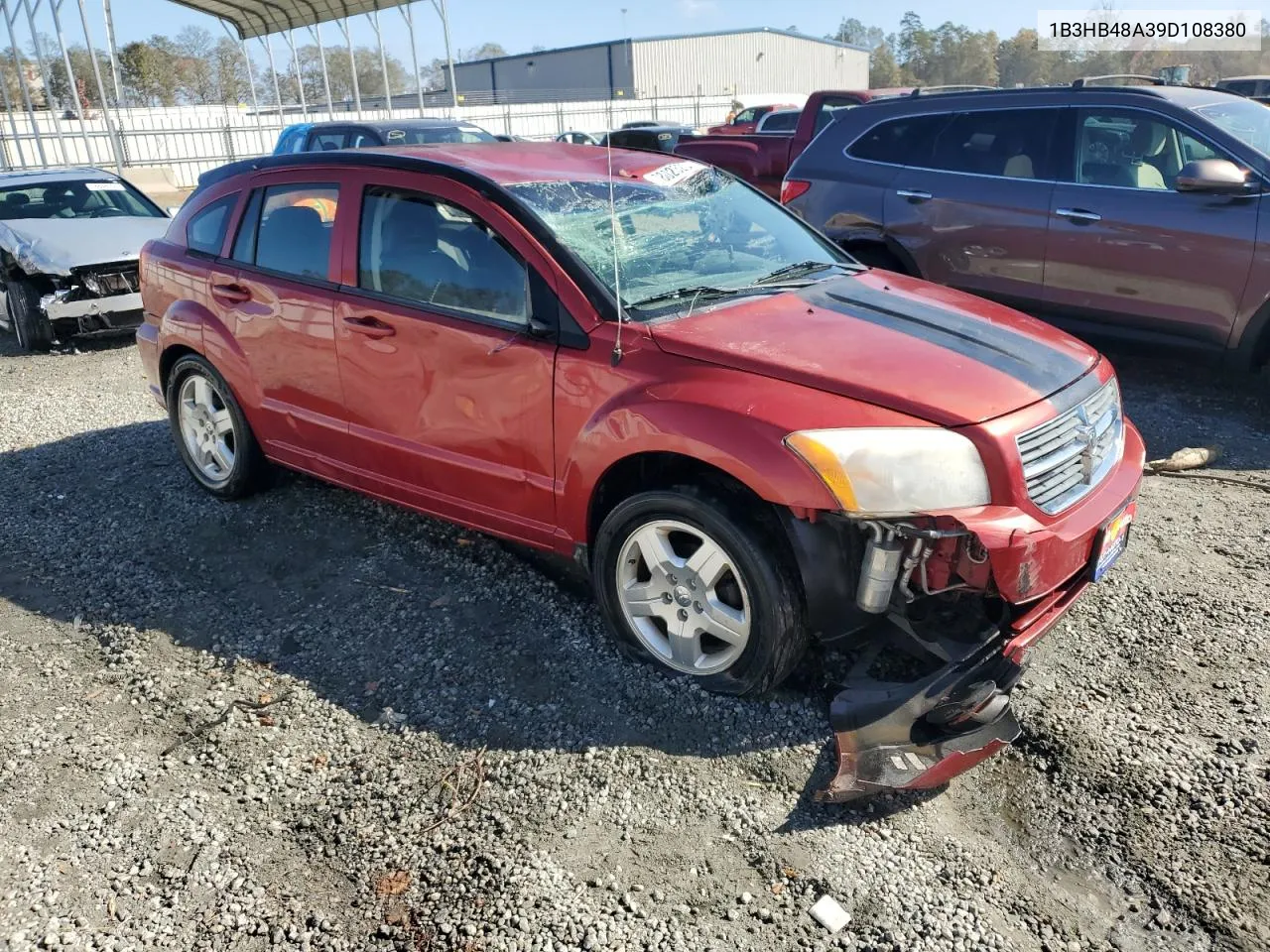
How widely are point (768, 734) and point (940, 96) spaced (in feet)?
18.2

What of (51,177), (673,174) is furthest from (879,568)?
(51,177)

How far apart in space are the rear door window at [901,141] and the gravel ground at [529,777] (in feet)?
11.7

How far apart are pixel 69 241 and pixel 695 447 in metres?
8.18

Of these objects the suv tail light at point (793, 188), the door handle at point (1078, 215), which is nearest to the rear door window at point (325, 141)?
the suv tail light at point (793, 188)

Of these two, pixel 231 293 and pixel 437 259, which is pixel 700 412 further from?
pixel 231 293

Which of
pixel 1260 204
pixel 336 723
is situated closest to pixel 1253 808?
pixel 336 723

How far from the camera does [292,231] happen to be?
178 inches

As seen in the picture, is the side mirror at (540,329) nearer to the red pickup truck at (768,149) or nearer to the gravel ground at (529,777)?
the gravel ground at (529,777)

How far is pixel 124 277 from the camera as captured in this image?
901 cm

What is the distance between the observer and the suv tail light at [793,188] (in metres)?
7.52

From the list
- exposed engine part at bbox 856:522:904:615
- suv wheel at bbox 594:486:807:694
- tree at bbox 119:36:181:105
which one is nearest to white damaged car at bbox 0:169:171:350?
suv wheel at bbox 594:486:807:694

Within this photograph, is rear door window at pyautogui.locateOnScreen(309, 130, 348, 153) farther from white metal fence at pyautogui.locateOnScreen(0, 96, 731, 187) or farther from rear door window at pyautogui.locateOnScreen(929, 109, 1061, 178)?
rear door window at pyautogui.locateOnScreen(929, 109, 1061, 178)

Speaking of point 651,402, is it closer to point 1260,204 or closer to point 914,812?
point 914,812

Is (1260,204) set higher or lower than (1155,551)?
higher
